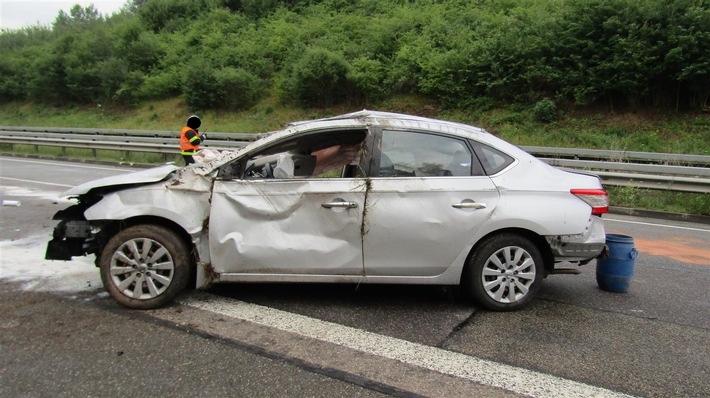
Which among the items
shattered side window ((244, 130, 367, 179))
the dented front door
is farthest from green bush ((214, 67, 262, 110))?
the dented front door

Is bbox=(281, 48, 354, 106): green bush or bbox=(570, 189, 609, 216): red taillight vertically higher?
bbox=(281, 48, 354, 106): green bush

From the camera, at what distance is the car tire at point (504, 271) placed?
4270 millimetres

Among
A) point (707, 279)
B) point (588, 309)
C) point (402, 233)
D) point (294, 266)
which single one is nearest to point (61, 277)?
point (294, 266)

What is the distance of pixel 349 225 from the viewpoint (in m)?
4.22

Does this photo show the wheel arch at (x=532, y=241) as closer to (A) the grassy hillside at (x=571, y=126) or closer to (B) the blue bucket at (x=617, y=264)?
(B) the blue bucket at (x=617, y=264)

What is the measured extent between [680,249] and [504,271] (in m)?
4.22

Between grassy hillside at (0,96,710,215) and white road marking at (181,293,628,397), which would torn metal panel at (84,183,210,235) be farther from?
grassy hillside at (0,96,710,215)

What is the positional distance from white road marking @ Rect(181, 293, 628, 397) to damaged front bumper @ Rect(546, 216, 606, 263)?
1.35 metres

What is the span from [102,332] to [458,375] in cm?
268

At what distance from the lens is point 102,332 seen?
3.85 m

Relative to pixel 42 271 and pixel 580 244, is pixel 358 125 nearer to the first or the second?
pixel 580 244

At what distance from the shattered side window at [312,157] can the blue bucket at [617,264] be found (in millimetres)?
2562

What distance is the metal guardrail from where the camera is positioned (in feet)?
33.7

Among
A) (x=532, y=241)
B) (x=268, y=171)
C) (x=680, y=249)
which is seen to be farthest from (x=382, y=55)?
(x=532, y=241)
